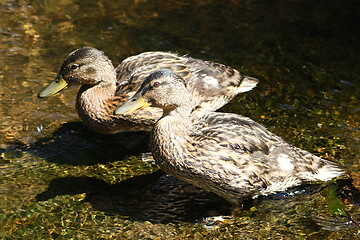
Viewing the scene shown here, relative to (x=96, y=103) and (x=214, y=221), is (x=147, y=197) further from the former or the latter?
(x=96, y=103)

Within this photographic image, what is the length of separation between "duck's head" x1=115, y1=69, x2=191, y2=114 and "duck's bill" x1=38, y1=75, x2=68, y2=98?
1252 millimetres

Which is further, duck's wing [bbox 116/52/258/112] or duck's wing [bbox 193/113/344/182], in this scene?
duck's wing [bbox 116/52/258/112]

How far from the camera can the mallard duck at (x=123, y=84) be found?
684cm

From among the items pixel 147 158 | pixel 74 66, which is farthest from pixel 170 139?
pixel 74 66

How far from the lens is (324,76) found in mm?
8602

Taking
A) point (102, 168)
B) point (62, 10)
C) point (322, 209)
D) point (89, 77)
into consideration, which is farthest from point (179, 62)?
point (62, 10)

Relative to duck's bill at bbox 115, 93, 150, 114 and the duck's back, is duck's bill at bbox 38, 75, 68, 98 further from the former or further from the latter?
the duck's back

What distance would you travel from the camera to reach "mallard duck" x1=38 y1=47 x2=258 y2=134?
22.4 feet

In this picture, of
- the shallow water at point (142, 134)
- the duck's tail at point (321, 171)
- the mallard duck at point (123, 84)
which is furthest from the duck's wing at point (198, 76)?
the duck's tail at point (321, 171)

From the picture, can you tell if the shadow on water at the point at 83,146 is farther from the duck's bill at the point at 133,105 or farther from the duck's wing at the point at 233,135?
the duck's wing at the point at 233,135

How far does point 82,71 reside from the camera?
6922 mm

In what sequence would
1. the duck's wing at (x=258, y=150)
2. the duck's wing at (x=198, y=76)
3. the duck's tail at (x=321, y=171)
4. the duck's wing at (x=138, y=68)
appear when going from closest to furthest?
the duck's wing at (x=258, y=150), the duck's tail at (x=321, y=171), the duck's wing at (x=138, y=68), the duck's wing at (x=198, y=76)

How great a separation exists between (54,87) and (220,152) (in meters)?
2.44

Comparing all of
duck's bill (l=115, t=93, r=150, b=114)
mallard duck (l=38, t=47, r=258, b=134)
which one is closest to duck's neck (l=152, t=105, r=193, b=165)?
duck's bill (l=115, t=93, r=150, b=114)
